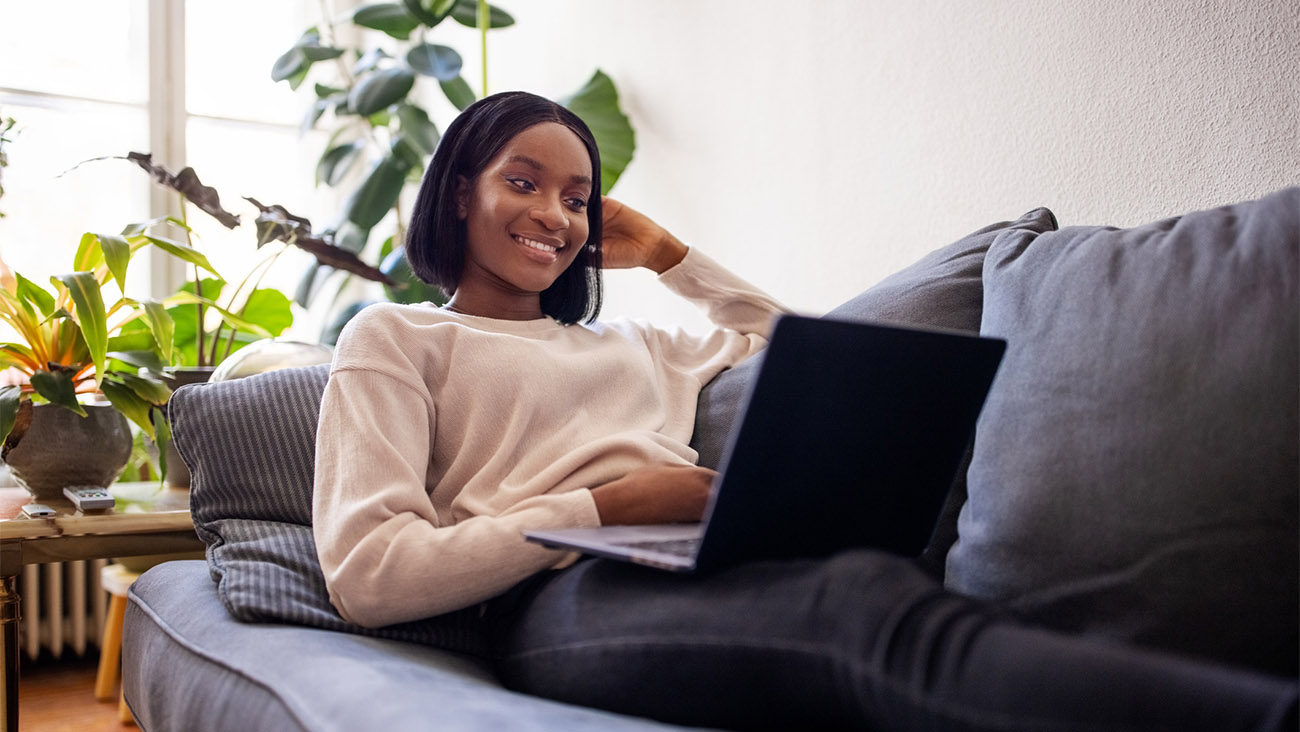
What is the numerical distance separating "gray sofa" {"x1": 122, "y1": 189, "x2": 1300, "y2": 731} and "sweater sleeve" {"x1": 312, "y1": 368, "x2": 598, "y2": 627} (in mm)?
56

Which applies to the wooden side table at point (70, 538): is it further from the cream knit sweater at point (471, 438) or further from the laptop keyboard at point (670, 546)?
the laptop keyboard at point (670, 546)

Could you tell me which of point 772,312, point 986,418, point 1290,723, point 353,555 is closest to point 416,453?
point 353,555

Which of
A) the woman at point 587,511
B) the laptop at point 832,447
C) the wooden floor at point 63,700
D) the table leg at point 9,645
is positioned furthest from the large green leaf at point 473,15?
the laptop at point 832,447

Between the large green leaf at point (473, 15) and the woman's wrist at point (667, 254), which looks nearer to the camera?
the woman's wrist at point (667, 254)

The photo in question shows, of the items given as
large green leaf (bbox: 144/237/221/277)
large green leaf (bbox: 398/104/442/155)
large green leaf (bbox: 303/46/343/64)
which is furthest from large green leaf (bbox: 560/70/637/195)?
large green leaf (bbox: 144/237/221/277)

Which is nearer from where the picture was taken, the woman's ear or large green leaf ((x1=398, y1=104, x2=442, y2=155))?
the woman's ear

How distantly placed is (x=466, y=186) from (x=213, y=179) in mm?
1947

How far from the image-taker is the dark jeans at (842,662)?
0.61 metres

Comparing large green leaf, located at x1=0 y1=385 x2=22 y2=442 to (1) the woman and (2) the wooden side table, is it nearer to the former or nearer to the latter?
(2) the wooden side table

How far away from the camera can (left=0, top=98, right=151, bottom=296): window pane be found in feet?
8.71

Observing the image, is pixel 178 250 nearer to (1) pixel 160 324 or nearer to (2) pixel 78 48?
(1) pixel 160 324

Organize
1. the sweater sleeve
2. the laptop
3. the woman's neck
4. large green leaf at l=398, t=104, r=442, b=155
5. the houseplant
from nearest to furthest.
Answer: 1. the laptop
2. the sweater sleeve
3. the woman's neck
4. the houseplant
5. large green leaf at l=398, t=104, r=442, b=155

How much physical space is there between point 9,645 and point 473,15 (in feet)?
5.47

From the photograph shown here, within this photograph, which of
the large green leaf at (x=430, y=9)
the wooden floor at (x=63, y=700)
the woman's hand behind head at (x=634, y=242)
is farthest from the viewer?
the large green leaf at (x=430, y=9)
